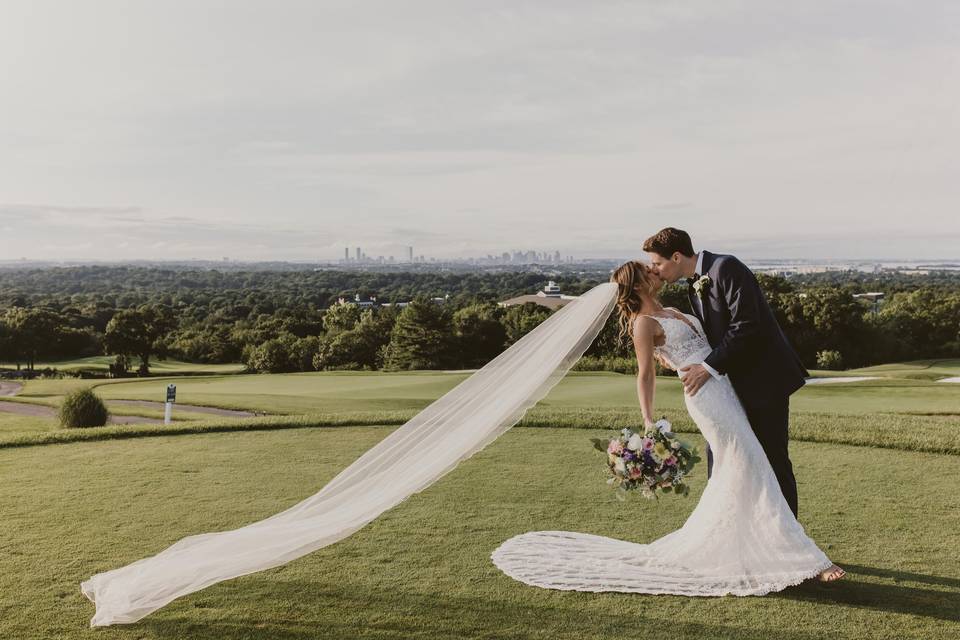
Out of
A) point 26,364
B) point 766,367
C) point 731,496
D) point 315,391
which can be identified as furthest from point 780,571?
point 26,364

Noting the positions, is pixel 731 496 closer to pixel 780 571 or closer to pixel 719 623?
pixel 780 571

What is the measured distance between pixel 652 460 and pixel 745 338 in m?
1.05

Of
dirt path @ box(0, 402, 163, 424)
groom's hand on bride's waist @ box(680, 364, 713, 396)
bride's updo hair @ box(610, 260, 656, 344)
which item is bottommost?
dirt path @ box(0, 402, 163, 424)

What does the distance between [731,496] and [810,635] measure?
113 cm

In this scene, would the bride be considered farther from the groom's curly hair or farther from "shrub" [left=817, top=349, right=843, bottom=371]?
"shrub" [left=817, top=349, right=843, bottom=371]

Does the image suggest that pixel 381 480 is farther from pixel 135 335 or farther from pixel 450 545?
pixel 135 335

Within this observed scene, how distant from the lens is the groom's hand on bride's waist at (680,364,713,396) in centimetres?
494

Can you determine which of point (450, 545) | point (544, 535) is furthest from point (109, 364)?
Answer: point (544, 535)

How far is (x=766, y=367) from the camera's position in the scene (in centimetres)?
492

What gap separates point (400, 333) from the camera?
1768 inches

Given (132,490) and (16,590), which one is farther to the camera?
(132,490)

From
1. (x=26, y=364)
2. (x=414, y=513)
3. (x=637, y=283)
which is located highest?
(x=637, y=283)

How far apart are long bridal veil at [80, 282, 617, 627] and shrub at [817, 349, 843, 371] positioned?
35068mm

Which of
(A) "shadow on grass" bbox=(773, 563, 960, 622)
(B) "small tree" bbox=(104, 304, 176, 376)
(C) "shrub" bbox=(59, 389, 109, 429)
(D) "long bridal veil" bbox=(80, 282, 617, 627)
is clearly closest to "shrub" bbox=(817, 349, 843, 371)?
(C) "shrub" bbox=(59, 389, 109, 429)
